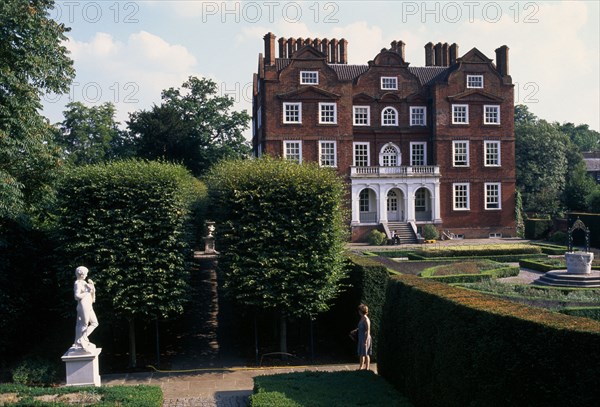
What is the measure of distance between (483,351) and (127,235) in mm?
10202

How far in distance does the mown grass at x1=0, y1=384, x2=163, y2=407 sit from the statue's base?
1.35 metres

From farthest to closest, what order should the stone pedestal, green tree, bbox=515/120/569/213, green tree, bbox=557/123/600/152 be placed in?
green tree, bbox=557/123/600/152, green tree, bbox=515/120/569/213, the stone pedestal

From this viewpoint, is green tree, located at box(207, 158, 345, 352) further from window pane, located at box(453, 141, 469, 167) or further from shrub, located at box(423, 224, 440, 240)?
window pane, located at box(453, 141, 469, 167)

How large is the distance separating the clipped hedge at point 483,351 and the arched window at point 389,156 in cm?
3388

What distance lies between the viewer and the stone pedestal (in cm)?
2372

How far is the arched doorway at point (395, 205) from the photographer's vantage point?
150ft

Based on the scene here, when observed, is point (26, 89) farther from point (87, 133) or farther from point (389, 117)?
point (87, 133)


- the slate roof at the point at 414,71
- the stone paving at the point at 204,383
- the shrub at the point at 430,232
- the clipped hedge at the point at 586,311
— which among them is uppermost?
the slate roof at the point at 414,71

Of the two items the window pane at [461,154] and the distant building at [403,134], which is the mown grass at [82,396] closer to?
the distant building at [403,134]

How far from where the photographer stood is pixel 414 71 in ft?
163

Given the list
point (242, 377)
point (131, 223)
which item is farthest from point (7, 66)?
point (242, 377)

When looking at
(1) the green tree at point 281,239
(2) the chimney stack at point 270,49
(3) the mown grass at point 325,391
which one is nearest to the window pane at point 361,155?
(2) the chimney stack at point 270,49

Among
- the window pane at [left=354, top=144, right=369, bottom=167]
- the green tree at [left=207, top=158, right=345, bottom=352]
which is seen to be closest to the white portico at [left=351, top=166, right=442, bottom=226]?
the window pane at [left=354, top=144, right=369, bottom=167]

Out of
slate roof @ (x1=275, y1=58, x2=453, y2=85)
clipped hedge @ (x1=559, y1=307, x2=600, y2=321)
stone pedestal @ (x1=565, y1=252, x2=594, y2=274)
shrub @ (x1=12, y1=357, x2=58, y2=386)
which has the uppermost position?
slate roof @ (x1=275, y1=58, x2=453, y2=85)
